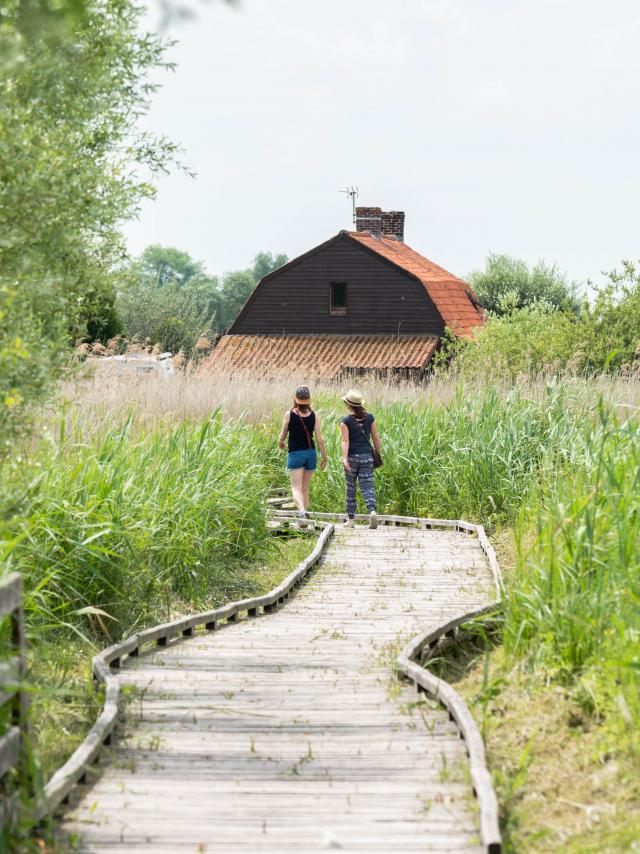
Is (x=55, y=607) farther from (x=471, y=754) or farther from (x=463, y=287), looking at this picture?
(x=463, y=287)

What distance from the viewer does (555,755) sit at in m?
5.45

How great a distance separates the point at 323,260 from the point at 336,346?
3.53 m

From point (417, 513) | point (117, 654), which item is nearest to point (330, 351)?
point (417, 513)

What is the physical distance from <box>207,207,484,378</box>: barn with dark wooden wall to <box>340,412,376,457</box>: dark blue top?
84.6 feet

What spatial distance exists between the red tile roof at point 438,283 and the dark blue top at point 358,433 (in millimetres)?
26454

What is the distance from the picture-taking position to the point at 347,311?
41344 mm

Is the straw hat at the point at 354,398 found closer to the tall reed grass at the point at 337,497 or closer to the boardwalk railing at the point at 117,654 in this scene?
the tall reed grass at the point at 337,497

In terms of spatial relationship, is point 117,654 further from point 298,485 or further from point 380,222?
point 380,222

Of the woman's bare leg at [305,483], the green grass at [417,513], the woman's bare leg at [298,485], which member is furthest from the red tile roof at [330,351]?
the woman's bare leg at [298,485]

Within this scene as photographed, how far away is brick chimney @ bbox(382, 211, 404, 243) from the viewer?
152ft

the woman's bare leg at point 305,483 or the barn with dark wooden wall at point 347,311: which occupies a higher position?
the barn with dark wooden wall at point 347,311

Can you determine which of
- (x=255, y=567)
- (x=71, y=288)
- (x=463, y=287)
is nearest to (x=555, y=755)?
(x=71, y=288)

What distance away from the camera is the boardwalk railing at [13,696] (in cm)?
419

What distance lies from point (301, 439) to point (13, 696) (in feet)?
27.2
